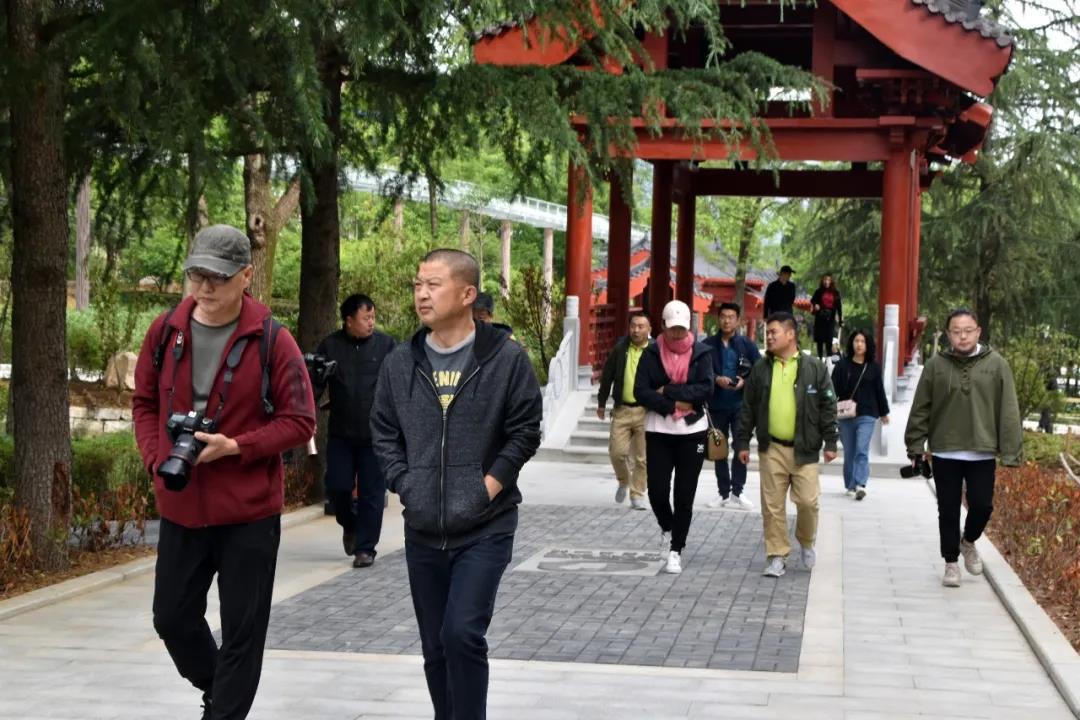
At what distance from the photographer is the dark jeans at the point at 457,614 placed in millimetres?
5461

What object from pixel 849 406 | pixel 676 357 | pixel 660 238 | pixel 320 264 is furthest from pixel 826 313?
pixel 676 357

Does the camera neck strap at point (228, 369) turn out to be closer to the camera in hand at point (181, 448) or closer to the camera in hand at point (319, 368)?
the camera in hand at point (181, 448)

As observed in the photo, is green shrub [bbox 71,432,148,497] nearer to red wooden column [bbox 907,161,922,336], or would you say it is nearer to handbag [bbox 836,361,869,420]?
handbag [bbox 836,361,869,420]

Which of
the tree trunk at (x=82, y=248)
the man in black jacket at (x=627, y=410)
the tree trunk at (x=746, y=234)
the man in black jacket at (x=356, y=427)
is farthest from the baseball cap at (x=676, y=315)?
the tree trunk at (x=746, y=234)

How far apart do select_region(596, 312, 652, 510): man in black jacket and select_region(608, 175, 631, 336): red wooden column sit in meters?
10.6

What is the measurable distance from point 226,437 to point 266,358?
1.02 feet

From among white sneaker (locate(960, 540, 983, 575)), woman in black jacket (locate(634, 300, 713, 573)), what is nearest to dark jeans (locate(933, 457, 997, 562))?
white sneaker (locate(960, 540, 983, 575))

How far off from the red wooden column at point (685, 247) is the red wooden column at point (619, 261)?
422cm

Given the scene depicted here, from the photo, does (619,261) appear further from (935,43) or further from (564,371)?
(935,43)

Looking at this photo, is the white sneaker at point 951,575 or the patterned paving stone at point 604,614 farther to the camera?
the white sneaker at point 951,575

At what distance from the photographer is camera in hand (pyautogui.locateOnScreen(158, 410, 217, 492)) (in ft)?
16.9

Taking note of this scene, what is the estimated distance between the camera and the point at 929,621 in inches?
375

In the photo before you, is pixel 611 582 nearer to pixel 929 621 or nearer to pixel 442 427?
pixel 929 621

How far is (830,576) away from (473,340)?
20.0ft
